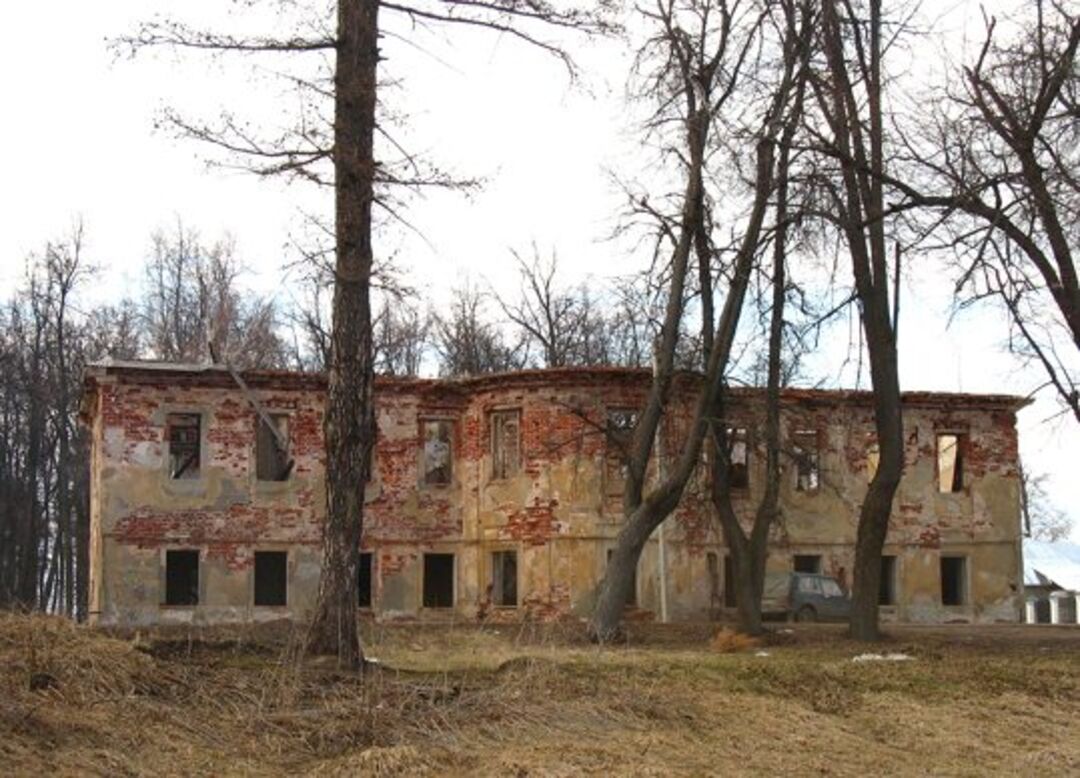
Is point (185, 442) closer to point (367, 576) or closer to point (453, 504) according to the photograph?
point (367, 576)

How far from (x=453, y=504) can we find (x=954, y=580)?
47.0 ft

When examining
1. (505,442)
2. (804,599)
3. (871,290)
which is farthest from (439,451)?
(871,290)

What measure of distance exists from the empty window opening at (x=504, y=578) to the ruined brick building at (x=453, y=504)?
0.07 metres

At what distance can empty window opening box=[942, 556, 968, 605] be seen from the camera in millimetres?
39406

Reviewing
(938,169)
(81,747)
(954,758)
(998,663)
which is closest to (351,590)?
(81,747)

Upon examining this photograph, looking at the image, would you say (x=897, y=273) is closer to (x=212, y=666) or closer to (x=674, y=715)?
(x=674, y=715)

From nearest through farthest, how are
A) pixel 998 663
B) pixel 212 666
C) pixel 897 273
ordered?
1. pixel 212 666
2. pixel 998 663
3. pixel 897 273

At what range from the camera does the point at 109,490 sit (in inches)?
1382

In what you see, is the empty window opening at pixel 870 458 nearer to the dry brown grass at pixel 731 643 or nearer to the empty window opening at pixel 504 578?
the empty window opening at pixel 504 578

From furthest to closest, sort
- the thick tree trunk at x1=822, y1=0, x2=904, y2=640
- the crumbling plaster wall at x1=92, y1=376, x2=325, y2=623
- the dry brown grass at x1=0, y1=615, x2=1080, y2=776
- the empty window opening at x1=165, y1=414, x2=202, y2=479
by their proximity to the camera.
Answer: the empty window opening at x1=165, y1=414, x2=202, y2=479 → the crumbling plaster wall at x1=92, y1=376, x2=325, y2=623 → the thick tree trunk at x1=822, y1=0, x2=904, y2=640 → the dry brown grass at x1=0, y1=615, x2=1080, y2=776

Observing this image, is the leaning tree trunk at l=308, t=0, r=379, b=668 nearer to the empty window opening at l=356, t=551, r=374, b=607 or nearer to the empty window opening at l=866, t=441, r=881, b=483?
the empty window opening at l=356, t=551, r=374, b=607

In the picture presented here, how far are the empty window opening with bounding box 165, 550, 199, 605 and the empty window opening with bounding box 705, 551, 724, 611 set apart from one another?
1308 centimetres

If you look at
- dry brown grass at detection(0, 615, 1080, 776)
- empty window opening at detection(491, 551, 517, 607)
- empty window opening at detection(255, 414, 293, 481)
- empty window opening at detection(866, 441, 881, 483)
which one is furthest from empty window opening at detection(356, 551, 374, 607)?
dry brown grass at detection(0, 615, 1080, 776)

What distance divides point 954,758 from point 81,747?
7509 millimetres
